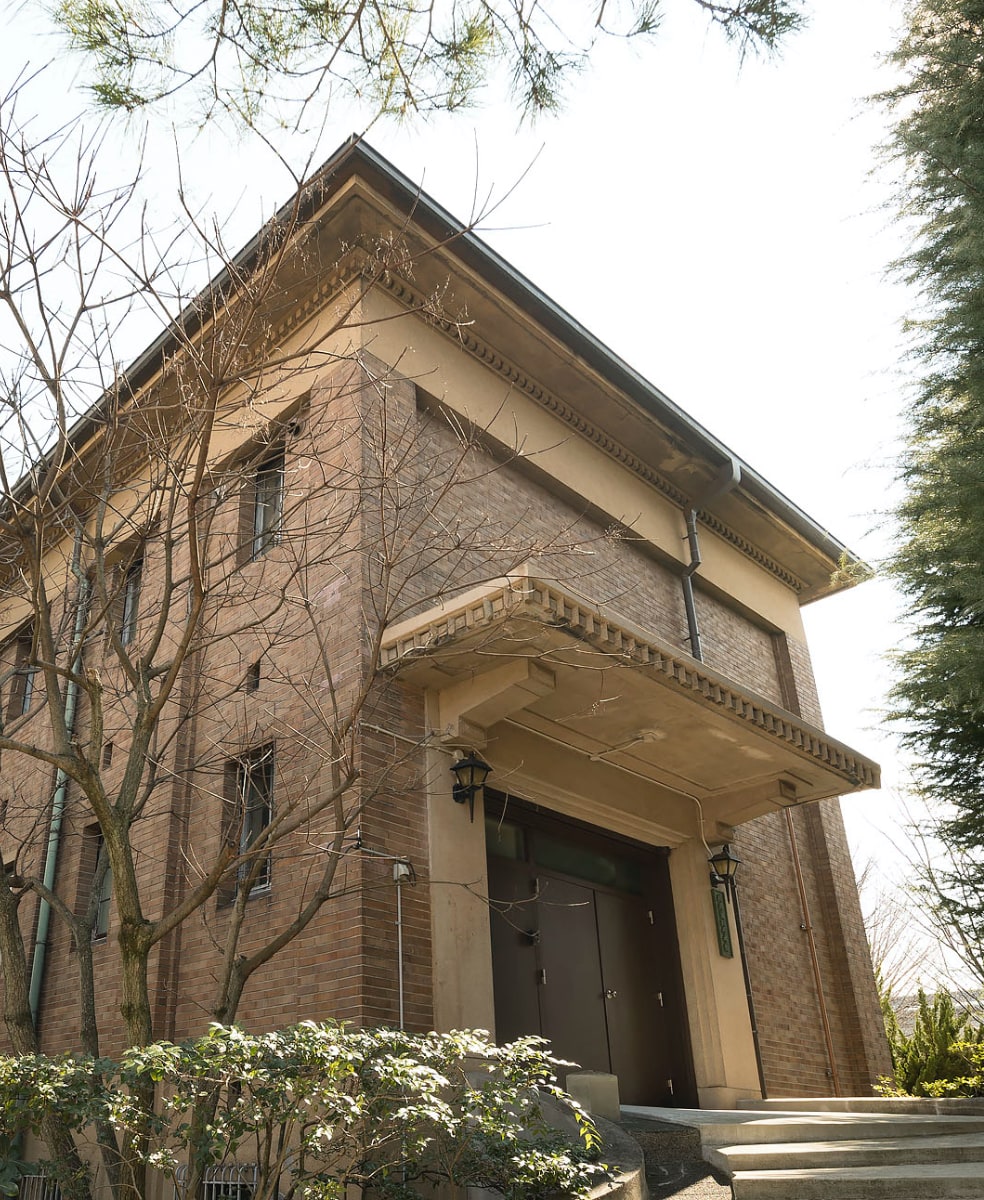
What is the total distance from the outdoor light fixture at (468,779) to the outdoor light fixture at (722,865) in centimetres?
377

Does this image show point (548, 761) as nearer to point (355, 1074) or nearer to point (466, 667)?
point (466, 667)

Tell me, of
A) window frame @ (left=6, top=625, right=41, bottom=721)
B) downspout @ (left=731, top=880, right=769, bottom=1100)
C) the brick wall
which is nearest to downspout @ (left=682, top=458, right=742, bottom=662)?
the brick wall

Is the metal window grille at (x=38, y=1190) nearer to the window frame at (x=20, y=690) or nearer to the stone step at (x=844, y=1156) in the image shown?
the stone step at (x=844, y=1156)

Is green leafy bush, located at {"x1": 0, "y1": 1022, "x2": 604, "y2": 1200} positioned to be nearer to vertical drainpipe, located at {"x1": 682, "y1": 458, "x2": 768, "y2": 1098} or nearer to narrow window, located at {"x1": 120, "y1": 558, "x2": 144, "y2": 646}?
vertical drainpipe, located at {"x1": 682, "y1": 458, "x2": 768, "y2": 1098}


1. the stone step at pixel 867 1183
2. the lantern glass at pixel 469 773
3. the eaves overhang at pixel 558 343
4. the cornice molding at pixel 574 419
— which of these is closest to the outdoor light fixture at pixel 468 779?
the lantern glass at pixel 469 773

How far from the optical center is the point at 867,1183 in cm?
588

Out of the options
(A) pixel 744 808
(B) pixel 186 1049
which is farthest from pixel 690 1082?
(B) pixel 186 1049

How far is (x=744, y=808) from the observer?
10750 millimetres

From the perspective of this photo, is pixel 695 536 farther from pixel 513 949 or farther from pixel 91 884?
pixel 91 884

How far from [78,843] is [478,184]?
26.5 feet

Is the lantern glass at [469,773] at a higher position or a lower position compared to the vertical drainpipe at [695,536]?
lower

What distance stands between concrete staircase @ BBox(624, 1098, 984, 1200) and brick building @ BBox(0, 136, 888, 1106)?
1.81 metres

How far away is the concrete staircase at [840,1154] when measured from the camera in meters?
5.85

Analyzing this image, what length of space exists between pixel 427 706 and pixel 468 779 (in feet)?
2.13
